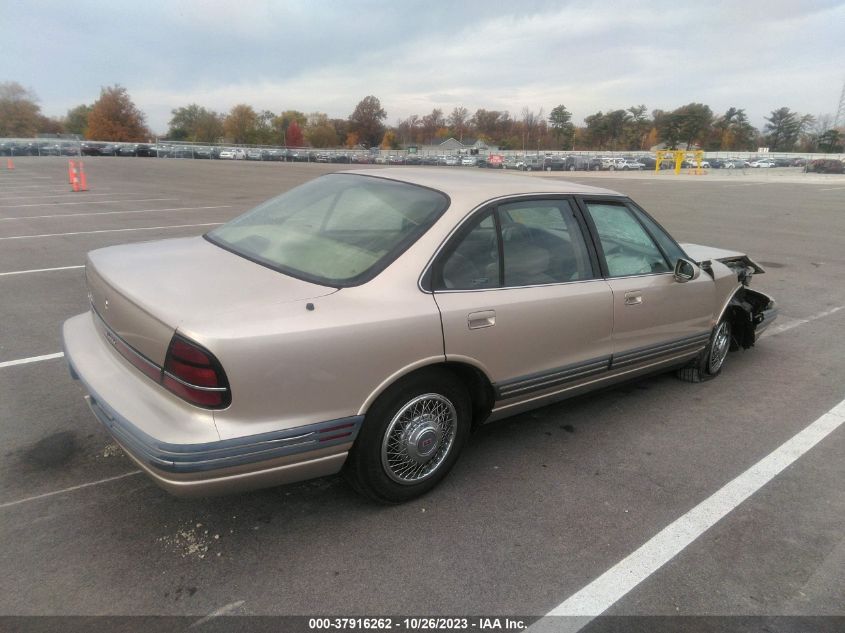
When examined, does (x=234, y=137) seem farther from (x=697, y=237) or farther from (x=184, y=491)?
(x=184, y=491)

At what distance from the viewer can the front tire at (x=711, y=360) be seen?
4.44m

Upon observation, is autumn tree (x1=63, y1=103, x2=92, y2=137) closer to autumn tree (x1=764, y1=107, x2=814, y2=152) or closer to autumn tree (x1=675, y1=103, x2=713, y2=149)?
autumn tree (x1=675, y1=103, x2=713, y2=149)

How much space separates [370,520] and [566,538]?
0.92 m

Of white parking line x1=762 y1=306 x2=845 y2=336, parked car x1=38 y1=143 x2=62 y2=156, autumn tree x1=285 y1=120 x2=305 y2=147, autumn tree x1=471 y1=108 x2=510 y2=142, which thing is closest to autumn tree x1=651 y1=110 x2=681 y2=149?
autumn tree x1=471 y1=108 x2=510 y2=142

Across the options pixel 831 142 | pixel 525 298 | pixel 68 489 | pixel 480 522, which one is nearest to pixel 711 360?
pixel 525 298

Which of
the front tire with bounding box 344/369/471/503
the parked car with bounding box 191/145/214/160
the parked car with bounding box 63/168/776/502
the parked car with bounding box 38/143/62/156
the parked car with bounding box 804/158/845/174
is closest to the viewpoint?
the parked car with bounding box 63/168/776/502

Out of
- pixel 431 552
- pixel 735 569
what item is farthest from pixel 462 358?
pixel 735 569

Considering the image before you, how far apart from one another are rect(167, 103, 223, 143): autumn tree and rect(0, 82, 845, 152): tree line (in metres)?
0.19

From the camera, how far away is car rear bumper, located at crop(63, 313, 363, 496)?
2.18 meters

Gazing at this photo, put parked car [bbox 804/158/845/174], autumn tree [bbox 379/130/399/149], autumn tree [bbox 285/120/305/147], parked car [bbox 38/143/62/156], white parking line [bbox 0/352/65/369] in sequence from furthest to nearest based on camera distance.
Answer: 1. autumn tree [bbox 285/120/305/147]
2. autumn tree [bbox 379/130/399/149]
3. parked car [bbox 38/143/62/156]
4. parked car [bbox 804/158/845/174]
5. white parking line [bbox 0/352/65/369]

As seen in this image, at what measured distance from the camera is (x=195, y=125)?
4409 inches

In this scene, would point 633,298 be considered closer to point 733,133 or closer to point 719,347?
point 719,347

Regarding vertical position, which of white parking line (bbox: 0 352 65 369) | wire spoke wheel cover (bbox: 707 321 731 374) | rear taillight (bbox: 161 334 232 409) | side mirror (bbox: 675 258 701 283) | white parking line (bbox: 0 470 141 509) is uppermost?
side mirror (bbox: 675 258 701 283)

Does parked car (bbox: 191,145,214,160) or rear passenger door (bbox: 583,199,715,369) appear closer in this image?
rear passenger door (bbox: 583,199,715,369)
